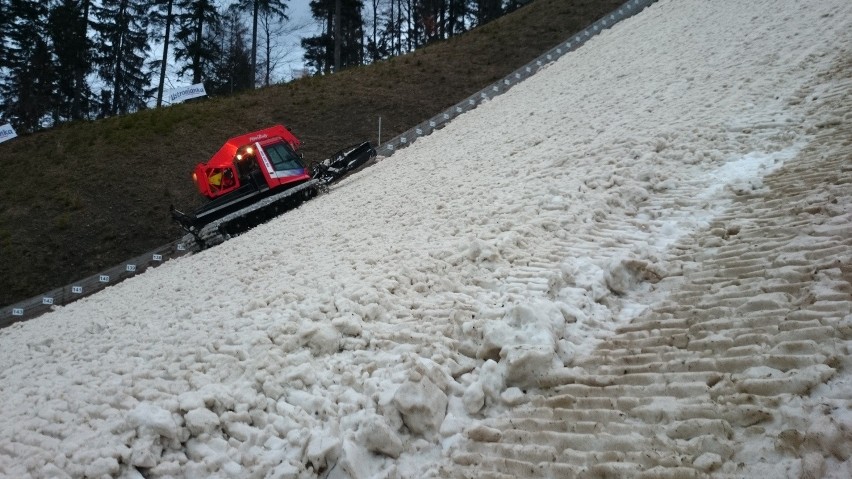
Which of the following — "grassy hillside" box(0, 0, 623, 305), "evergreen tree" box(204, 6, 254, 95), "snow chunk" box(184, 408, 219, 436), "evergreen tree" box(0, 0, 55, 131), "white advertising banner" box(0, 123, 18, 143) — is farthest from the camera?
"evergreen tree" box(204, 6, 254, 95)

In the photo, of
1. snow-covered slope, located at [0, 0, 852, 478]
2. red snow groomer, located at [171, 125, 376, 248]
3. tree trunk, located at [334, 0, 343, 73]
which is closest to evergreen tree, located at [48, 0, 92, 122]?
tree trunk, located at [334, 0, 343, 73]

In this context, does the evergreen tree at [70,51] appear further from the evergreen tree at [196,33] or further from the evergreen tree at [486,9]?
the evergreen tree at [486,9]

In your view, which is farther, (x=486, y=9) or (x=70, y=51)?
(x=486, y=9)

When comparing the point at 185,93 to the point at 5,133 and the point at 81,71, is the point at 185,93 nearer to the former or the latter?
the point at 5,133

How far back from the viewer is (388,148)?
1772cm

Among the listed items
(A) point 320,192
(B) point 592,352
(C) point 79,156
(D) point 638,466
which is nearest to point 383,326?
(B) point 592,352

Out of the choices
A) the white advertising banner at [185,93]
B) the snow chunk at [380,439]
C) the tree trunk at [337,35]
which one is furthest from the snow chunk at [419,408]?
the tree trunk at [337,35]

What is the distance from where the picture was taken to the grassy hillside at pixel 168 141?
14.3m

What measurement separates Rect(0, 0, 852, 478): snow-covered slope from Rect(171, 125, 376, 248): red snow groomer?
418cm

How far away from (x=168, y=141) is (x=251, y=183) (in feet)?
26.2

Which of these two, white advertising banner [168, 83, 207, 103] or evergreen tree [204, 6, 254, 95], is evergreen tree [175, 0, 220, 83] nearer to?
evergreen tree [204, 6, 254, 95]

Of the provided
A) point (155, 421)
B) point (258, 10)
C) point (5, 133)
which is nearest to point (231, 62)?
point (258, 10)

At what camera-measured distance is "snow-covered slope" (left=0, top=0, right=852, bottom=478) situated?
112 inches

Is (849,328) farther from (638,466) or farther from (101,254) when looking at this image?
(101,254)
